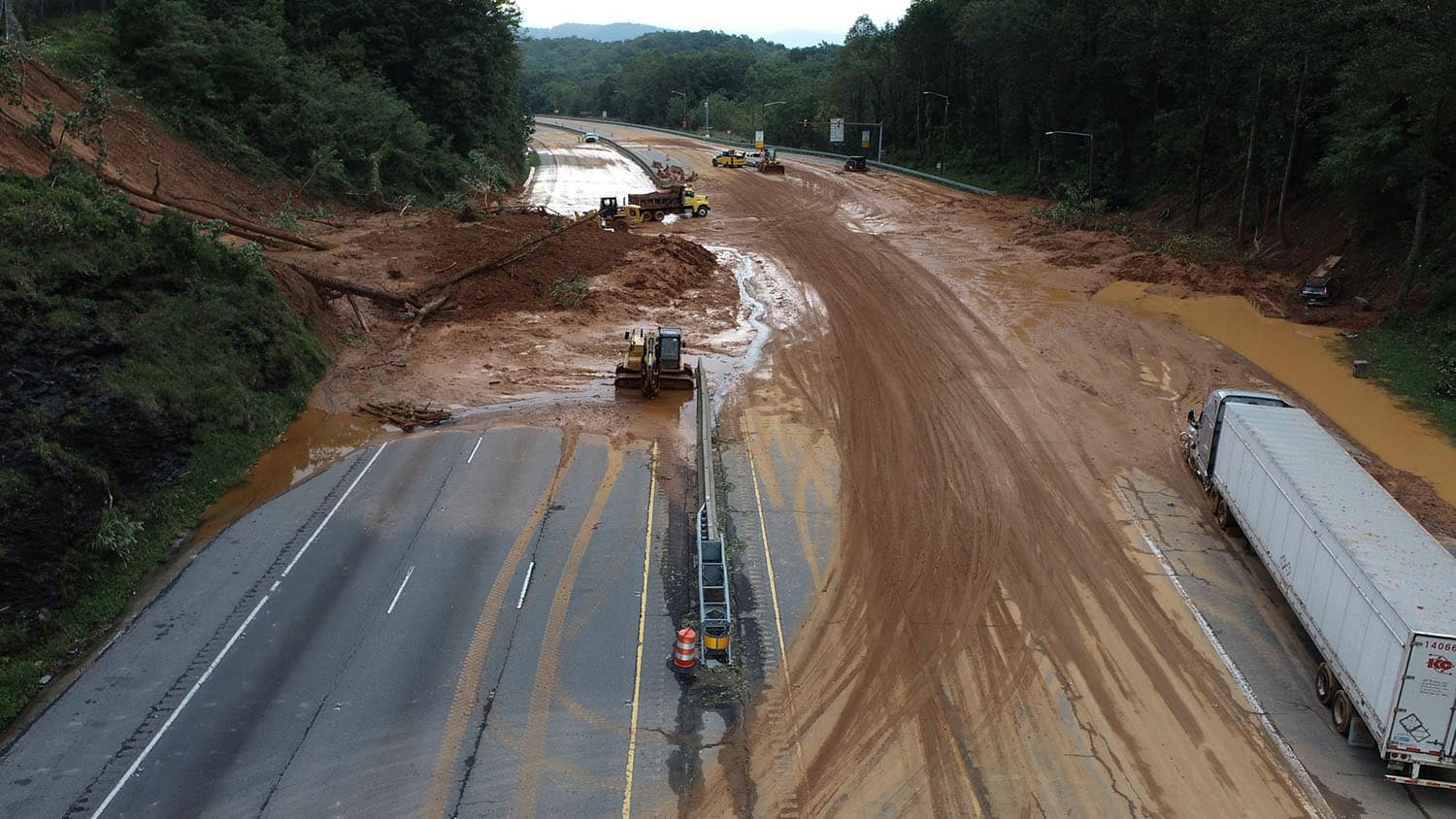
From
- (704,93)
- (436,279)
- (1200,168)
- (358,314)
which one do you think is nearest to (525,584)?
(358,314)

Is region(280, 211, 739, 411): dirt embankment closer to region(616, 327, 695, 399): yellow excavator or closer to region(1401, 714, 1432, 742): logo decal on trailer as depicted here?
region(616, 327, 695, 399): yellow excavator

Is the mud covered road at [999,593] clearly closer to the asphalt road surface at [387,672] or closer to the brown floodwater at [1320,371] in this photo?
the brown floodwater at [1320,371]

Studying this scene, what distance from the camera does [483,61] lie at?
65.9 m

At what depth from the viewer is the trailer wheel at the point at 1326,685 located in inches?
631

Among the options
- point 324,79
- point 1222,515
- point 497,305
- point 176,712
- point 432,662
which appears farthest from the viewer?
point 324,79

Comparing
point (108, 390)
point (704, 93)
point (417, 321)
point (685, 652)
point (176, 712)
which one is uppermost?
point (704, 93)

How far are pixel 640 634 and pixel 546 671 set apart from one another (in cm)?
188

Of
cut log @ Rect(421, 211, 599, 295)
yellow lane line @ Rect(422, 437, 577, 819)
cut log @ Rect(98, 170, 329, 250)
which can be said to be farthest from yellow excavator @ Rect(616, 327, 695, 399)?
cut log @ Rect(98, 170, 329, 250)

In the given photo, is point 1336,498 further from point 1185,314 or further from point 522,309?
point 522,309

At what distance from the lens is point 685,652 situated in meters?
16.8

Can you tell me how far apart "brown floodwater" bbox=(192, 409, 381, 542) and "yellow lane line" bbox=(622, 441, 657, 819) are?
8.31m

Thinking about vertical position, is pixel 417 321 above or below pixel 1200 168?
below

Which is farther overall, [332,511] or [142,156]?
[142,156]

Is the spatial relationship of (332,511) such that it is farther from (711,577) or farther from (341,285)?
(341,285)
